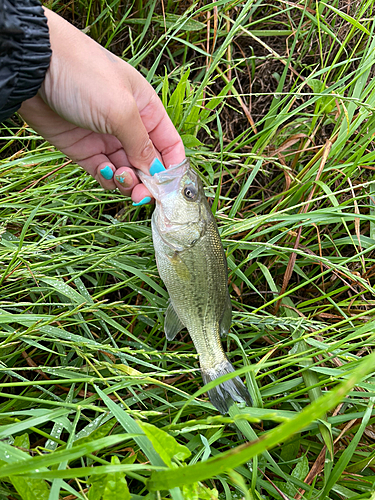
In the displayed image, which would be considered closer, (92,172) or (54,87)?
(54,87)

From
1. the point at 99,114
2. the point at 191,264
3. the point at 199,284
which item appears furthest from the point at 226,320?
the point at 99,114

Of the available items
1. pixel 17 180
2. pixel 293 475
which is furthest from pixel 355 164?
pixel 17 180

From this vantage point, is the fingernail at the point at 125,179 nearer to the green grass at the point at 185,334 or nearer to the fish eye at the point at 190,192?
the green grass at the point at 185,334

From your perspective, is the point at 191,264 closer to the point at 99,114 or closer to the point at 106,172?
the point at 106,172

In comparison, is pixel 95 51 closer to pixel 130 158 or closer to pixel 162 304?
pixel 130 158

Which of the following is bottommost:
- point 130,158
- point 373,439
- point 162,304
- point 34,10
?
point 373,439

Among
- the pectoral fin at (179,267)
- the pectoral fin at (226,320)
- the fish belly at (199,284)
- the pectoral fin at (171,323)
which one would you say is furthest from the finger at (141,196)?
the pectoral fin at (226,320)

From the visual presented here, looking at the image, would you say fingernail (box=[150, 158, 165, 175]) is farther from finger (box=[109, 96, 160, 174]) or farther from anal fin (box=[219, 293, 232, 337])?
anal fin (box=[219, 293, 232, 337])
